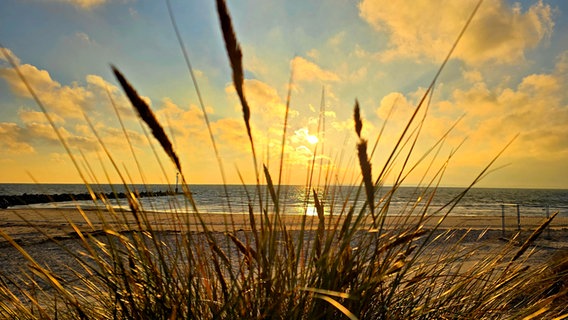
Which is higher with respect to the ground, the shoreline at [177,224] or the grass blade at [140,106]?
the grass blade at [140,106]

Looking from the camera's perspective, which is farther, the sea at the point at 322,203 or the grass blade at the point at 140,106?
the sea at the point at 322,203

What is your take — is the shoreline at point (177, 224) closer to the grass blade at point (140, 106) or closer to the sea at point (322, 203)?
the sea at point (322, 203)

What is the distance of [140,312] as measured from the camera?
46.4 inches

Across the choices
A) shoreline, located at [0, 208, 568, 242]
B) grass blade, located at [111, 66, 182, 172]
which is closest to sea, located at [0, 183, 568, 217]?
shoreline, located at [0, 208, 568, 242]

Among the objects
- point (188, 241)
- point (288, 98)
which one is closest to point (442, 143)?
point (288, 98)

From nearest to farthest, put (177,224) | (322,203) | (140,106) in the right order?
1. (140,106)
2. (322,203)
3. (177,224)

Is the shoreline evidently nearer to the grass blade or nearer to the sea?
the sea

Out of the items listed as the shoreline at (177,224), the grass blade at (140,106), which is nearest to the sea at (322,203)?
the shoreline at (177,224)

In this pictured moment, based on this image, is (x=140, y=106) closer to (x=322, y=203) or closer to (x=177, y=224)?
(x=322, y=203)

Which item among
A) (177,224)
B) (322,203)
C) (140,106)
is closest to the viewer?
(140,106)

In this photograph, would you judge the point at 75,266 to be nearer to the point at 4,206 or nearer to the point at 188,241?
the point at 188,241

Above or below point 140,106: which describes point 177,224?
below

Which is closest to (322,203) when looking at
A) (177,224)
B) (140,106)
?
(140,106)

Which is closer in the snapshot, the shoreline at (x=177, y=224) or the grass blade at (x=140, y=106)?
the grass blade at (x=140, y=106)
